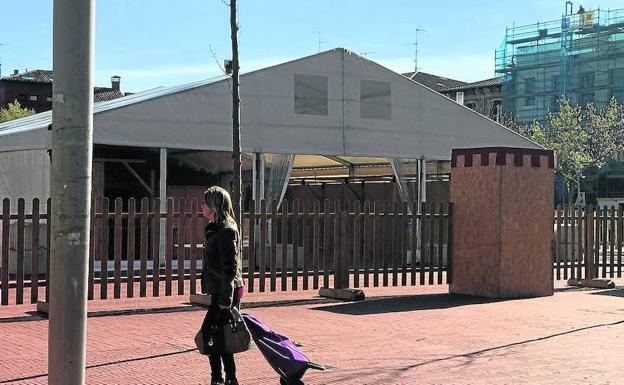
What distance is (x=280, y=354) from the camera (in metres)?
6.25

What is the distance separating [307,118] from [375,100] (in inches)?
74.9

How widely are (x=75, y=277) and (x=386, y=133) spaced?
1595cm

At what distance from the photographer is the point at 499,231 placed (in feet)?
44.2

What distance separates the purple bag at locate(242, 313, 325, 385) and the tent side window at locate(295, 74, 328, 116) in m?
12.7

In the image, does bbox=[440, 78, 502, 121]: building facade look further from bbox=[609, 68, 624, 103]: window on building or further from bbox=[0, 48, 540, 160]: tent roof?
bbox=[0, 48, 540, 160]: tent roof

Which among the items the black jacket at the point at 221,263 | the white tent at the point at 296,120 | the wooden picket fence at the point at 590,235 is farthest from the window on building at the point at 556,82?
the black jacket at the point at 221,263

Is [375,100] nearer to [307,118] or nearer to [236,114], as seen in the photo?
[307,118]

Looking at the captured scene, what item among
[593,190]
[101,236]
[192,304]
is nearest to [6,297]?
[101,236]

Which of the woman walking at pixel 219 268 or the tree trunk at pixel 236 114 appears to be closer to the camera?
the woman walking at pixel 219 268

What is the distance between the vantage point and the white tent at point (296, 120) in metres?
16.6

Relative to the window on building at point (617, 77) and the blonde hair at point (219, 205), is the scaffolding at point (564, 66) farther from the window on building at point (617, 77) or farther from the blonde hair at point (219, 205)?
the blonde hair at point (219, 205)

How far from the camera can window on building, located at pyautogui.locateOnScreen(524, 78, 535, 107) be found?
198ft

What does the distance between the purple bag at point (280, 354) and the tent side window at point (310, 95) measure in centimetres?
1274

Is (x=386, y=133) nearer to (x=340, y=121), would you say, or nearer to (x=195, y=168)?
(x=340, y=121)
